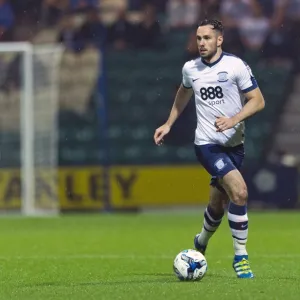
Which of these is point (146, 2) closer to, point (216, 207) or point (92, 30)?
point (92, 30)

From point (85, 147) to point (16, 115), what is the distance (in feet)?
4.48

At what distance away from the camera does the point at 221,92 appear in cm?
857

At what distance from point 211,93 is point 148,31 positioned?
441 inches

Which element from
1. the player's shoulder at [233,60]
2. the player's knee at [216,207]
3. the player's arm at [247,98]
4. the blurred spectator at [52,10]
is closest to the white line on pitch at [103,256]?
the player's knee at [216,207]

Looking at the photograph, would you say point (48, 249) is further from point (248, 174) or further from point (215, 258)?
point (248, 174)

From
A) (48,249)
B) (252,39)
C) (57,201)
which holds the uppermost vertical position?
(252,39)

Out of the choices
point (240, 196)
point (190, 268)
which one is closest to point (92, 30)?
point (240, 196)

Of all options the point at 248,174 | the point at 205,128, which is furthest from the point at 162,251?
the point at 248,174

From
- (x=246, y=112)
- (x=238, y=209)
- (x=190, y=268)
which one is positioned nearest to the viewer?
(x=190, y=268)

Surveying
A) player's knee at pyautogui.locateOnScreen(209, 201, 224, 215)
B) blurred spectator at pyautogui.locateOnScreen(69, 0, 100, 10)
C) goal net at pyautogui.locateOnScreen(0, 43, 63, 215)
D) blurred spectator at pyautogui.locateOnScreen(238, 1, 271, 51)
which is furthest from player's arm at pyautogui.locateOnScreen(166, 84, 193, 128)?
blurred spectator at pyautogui.locateOnScreen(69, 0, 100, 10)

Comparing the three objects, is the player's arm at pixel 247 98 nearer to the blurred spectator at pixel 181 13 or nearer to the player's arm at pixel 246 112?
the player's arm at pixel 246 112

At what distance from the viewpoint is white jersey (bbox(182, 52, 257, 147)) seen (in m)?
8.52

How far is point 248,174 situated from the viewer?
59.1 ft

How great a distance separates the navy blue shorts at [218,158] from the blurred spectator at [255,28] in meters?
10.9
